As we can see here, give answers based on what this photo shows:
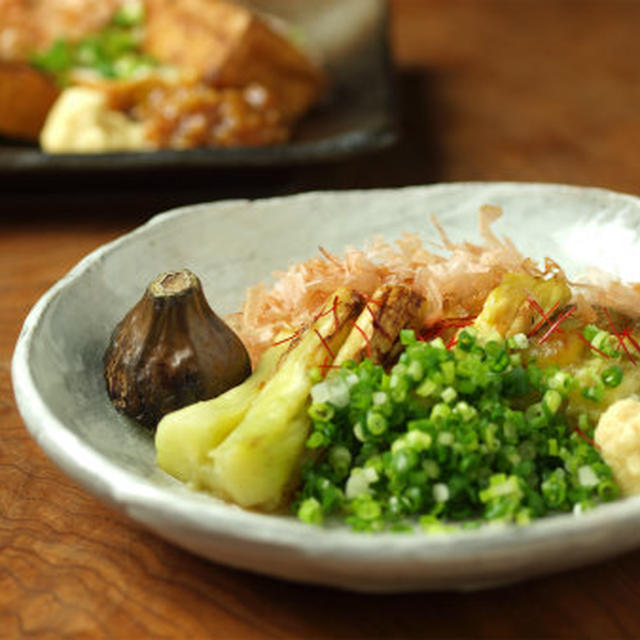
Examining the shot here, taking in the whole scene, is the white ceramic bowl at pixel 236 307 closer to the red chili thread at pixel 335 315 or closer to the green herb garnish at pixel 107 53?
the red chili thread at pixel 335 315

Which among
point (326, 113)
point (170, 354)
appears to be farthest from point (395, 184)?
point (170, 354)

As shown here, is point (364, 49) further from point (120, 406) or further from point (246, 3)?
point (120, 406)

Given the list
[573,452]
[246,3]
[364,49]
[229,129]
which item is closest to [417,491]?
[573,452]

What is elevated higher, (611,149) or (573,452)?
(573,452)

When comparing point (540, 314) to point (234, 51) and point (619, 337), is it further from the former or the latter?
point (234, 51)

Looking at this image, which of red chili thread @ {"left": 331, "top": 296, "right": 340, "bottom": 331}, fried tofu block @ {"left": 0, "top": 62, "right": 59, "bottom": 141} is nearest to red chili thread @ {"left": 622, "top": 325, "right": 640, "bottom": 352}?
red chili thread @ {"left": 331, "top": 296, "right": 340, "bottom": 331}

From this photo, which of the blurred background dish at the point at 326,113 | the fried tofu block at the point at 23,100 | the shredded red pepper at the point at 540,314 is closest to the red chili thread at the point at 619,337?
the shredded red pepper at the point at 540,314

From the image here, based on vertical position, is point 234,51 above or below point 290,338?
below
